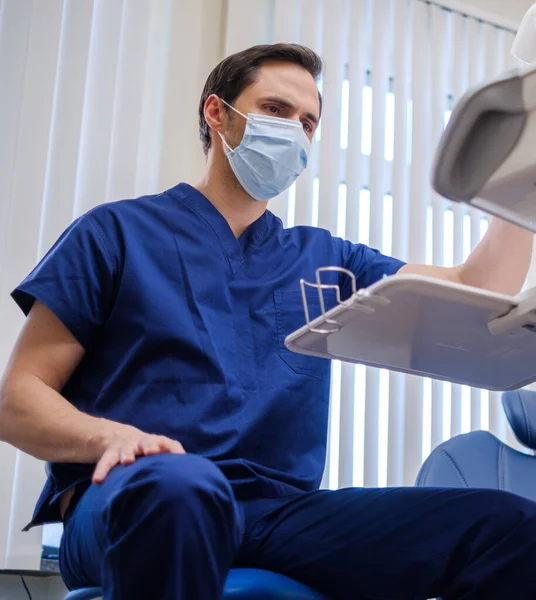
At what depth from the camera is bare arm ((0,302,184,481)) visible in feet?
3.10

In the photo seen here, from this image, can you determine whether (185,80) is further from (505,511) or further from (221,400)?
(505,511)

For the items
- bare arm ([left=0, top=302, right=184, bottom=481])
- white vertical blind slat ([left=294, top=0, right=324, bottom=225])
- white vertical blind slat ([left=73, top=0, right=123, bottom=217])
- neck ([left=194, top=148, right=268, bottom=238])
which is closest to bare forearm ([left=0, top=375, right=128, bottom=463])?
bare arm ([left=0, top=302, right=184, bottom=481])

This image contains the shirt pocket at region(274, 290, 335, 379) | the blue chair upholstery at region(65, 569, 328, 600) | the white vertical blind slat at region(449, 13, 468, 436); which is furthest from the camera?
the white vertical blind slat at region(449, 13, 468, 436)

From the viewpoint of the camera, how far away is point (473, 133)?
2.49 ft

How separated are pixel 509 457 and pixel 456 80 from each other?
136 centimetres

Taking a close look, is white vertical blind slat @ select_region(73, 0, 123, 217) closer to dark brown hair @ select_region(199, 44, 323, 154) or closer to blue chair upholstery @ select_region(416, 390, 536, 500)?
dark brown hair @ select_region(199, 44, 323, 154)

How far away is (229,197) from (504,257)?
531 mm

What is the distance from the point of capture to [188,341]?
1284 mm

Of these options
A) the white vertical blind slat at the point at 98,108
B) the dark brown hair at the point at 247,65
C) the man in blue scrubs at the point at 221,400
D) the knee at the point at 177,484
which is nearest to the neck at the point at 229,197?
the man in blue scrubs at the point at 221,400

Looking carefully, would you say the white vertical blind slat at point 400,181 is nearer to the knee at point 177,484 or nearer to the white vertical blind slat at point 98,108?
the white vertical blind slat at point 98,108

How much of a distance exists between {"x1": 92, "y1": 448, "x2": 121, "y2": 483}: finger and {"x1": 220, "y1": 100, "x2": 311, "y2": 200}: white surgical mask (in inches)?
30.6

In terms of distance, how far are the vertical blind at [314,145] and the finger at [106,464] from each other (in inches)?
40.0

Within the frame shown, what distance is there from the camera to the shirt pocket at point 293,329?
54.7 inches

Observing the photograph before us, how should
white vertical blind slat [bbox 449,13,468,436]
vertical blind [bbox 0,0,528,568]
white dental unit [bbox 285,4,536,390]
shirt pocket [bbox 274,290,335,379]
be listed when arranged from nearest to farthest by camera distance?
white dental unit [bbox 285,4,536,390]
shirt pocket [bbox 274,290,335,379]
vertical blind [bbox 0,0,528,568]
white vertical blind slat [bbox 449,13,468,436]
